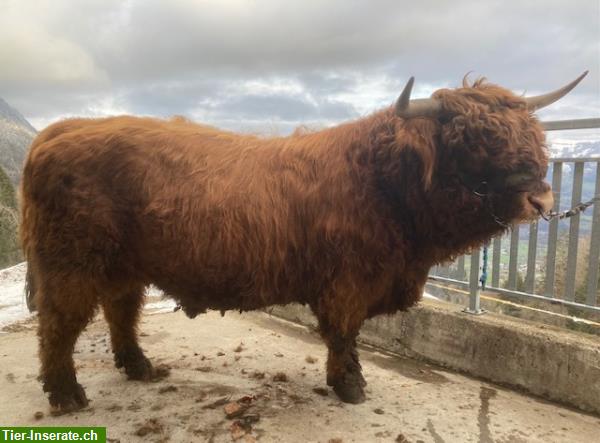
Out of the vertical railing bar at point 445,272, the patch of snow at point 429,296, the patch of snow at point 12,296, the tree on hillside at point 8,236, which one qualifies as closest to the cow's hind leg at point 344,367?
the vertical railing bar at point 445,272

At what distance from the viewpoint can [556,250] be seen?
3.79 meters

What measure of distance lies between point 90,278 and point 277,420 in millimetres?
1515

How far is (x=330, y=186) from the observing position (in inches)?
112

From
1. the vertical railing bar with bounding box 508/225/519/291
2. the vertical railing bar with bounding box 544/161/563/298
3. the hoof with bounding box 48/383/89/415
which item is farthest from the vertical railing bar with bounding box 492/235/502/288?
the hoof with bounding box 48/383/89/415

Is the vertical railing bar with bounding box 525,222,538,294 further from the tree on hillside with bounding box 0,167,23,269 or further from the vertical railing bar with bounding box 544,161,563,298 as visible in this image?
the tree on hillside with bounding box 0,167,23,269

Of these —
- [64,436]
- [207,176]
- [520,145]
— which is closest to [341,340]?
[207,176]

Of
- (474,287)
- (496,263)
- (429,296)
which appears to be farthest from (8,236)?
(496,263)

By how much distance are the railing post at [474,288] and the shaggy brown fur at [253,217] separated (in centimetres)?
119

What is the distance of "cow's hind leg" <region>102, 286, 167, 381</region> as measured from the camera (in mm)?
3617

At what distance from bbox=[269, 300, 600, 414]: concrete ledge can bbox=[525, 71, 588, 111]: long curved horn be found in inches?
67.0

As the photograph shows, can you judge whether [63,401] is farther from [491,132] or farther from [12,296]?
[12,296]

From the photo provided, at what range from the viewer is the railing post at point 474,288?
394 centimetres

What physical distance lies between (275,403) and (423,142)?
2.03 meters

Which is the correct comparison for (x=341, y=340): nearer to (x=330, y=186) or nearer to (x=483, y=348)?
(x=330, y=186)
